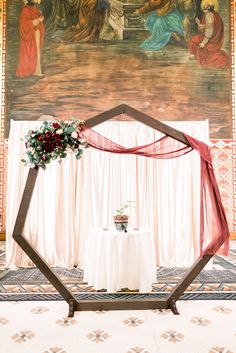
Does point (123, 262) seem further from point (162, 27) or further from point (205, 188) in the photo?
point (162, 27)

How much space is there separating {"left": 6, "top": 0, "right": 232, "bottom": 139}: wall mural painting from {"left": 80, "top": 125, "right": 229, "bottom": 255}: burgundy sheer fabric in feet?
15.6

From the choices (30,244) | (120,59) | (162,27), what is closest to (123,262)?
(30,244)

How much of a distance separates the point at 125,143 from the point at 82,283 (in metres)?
2.96

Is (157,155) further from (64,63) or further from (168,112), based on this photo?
(64,63)

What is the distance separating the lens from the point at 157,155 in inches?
161

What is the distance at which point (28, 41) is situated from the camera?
8.85 m

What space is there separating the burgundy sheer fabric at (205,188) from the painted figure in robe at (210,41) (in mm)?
5777

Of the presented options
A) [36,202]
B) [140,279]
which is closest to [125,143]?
[36,202]

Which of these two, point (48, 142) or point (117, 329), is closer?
point (117, 329)

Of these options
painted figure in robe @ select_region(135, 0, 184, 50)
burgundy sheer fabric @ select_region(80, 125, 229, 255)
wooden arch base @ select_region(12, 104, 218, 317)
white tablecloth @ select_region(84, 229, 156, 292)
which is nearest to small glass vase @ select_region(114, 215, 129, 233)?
white tablecloth @ select_region(84, 229, 156, 292)

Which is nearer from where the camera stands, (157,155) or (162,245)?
(157,155)

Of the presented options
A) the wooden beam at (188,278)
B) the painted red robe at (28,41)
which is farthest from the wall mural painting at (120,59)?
the wooden beam at (188,278)

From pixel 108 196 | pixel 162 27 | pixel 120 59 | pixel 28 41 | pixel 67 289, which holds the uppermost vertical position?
pixel 162 27

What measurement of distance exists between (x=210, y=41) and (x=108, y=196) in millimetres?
5585
